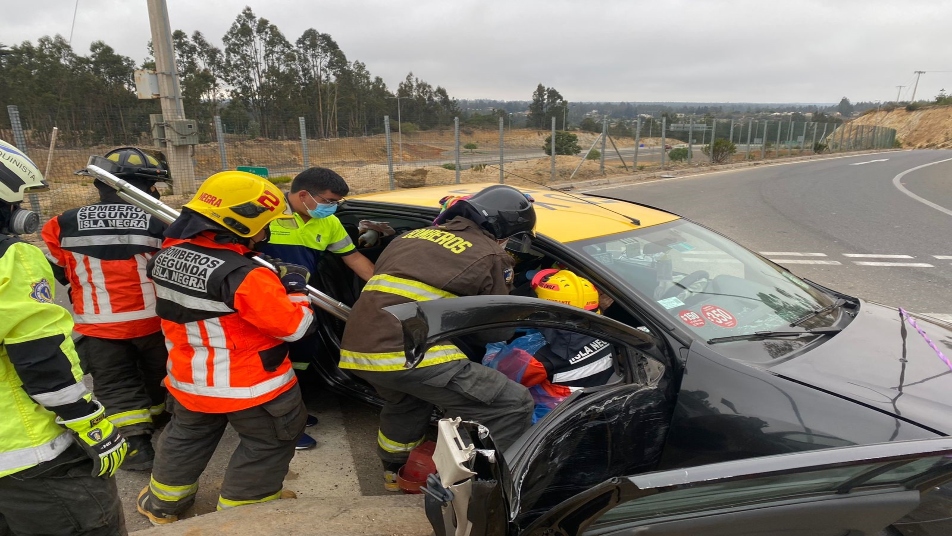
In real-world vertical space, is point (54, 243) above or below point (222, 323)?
above

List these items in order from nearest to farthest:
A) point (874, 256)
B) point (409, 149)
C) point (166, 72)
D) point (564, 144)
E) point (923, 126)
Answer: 1. point (874, 256)
2. point (166, 72)
3. point (564, 144)
4. point (409, 149)
5. point (923, 126)

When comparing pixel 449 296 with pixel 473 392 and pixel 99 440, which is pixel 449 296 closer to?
pixel 473 392

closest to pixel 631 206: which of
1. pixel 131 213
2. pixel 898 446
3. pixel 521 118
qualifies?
pixel 898 446

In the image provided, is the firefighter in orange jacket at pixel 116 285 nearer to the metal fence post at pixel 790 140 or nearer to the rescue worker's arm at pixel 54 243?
the rescue worker's arm at pixel 54 243

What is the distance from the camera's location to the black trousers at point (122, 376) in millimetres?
2803

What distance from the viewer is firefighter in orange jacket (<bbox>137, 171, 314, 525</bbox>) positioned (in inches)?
80.7

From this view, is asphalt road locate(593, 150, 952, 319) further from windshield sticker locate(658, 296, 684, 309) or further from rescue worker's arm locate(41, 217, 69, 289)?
rescue worker's arm locate(41, 217, 69, 289)

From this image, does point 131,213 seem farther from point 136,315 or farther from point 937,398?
point 937,398

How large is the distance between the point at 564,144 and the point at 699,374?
73.9 feet

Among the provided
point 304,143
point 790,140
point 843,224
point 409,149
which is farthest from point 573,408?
point 790,140

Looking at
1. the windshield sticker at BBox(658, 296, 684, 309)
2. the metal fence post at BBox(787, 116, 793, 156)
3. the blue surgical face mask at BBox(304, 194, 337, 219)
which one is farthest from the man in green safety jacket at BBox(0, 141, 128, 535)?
the metal fence post at BBox(787, 116, 793, 156)

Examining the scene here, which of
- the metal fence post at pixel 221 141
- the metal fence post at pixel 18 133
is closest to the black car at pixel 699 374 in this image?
the metal fence post at pixel 18 133

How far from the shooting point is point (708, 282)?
2.49 meters

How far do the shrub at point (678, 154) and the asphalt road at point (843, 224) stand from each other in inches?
347
